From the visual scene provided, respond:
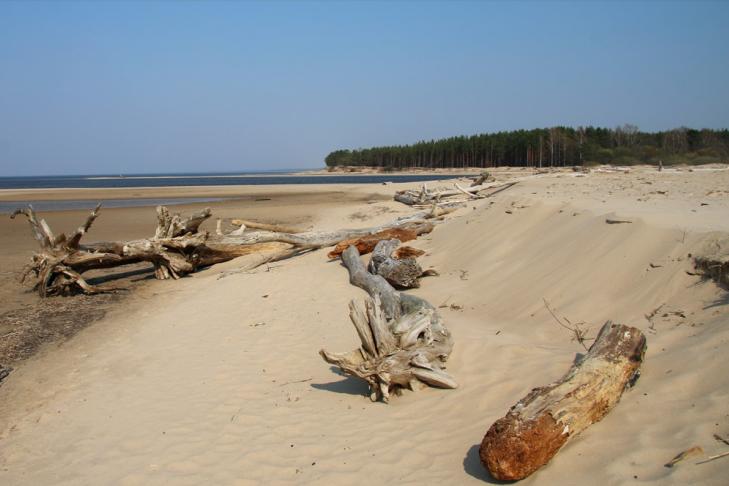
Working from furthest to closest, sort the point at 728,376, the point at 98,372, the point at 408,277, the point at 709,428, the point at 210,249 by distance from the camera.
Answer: the point at 210,249 < the point at 408,277 < the point at 98,372 < the point at 728,376 < the point at 709,428

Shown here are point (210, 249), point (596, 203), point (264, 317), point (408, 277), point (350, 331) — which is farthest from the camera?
point (210, 249)

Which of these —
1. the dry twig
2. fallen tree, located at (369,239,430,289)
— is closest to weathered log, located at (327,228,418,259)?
fallen tree, located at (369,239,430,289)

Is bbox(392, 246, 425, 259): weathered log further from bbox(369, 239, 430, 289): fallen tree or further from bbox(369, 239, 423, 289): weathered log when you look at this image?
bbox(369, 239, 423, 289): weathered log

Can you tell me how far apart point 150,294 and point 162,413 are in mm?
5741

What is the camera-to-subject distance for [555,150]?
6775 cm

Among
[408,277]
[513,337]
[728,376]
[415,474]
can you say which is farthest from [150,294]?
[728,376]

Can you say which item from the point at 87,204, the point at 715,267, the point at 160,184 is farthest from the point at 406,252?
the point at 160,184

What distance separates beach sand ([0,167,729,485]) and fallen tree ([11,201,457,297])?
1988mm

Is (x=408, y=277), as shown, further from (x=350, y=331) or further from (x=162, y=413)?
(x=162, y=413)

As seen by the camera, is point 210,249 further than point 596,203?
Yes

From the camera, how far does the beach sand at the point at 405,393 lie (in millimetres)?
3223

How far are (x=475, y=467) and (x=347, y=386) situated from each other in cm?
191

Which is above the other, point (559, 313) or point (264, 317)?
point (559, 313)

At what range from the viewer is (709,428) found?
281 centimetres
